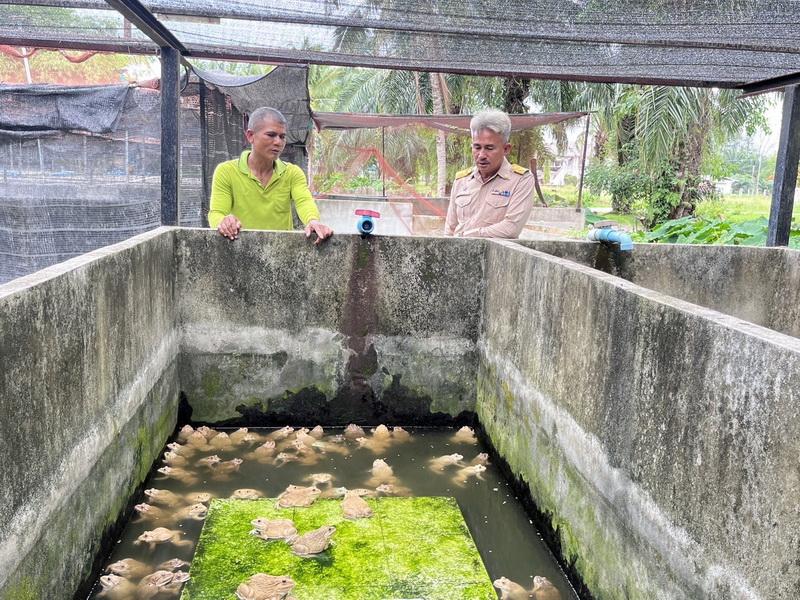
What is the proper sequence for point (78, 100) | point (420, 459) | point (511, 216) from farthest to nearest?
point (78, 100) → point (511, 216) → point (420, 459)

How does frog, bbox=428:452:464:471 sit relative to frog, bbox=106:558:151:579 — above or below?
above

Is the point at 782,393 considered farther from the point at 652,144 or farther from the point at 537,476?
the point at 652,144

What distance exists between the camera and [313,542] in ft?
10.8

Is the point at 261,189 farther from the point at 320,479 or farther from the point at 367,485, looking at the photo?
the point at 367,485

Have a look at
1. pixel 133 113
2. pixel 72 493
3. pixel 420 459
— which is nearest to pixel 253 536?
pixel 72 493

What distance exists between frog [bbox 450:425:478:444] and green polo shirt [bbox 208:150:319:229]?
179 cm

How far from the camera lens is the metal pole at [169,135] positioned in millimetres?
5047

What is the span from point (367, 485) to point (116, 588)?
59.7 inches

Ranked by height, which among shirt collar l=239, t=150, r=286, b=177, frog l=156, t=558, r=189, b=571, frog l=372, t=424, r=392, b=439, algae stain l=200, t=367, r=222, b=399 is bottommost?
frog l=156, t=558, r=189, b=571

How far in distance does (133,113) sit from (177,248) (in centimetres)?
274

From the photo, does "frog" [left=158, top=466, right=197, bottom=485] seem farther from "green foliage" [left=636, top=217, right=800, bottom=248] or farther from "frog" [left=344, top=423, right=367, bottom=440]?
"green foliage" [left=636, top=217, right=800, bottom=248]

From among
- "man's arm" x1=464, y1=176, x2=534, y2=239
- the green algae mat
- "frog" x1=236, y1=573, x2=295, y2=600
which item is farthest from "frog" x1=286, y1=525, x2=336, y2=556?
"man's arm" x1=464, y1=176, x2=534, y2=239

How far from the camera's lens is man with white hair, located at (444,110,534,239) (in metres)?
4.63

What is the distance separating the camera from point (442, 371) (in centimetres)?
490
